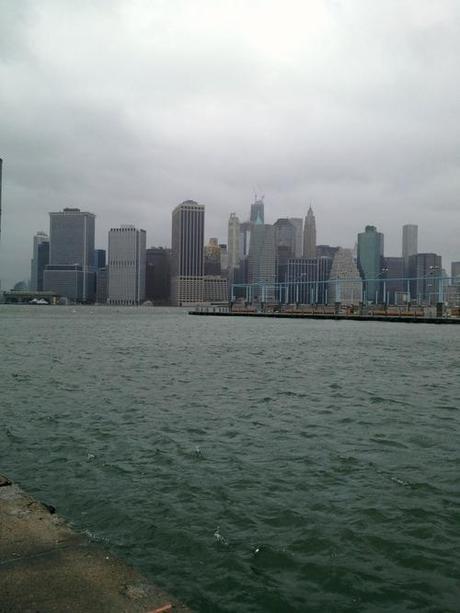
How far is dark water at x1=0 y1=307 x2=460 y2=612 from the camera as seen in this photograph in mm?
6555

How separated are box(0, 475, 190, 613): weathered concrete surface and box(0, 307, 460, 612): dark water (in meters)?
1.35

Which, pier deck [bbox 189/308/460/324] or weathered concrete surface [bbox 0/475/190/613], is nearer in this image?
weathered concrete surface [bbox 0/475/190/613]

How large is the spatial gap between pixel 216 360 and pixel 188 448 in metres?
21.6

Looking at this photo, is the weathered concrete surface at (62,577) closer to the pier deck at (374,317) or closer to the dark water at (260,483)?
the dark water at (260,483)

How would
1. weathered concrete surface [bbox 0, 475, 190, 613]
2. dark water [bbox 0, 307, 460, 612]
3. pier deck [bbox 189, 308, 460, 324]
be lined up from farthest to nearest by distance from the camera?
1. pier deck [bbox 189, 308, 460, 324]
2. dark water [bbox 0, 307, 460, 612]
3. weathered concrete surface [bbox 0, 475, 190, 613]

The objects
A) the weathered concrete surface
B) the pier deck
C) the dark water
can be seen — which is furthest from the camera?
the pier deck

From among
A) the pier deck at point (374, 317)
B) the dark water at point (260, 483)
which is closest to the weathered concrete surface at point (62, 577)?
the dark water at point (260, 483)

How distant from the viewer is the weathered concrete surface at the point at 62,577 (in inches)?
174

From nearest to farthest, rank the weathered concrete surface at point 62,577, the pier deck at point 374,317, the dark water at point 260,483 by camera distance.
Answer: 1. the weathered concrete surface at point 62,577
2. the dark water at point 260,483
3. the pier deck at point 374,317

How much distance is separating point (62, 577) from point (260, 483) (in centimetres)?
553

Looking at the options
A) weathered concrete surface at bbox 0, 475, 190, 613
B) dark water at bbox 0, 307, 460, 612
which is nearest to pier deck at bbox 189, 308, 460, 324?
dark water at bbox 0, 307, 460, 612

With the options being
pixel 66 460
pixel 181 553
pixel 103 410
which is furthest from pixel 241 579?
pixel 103 410

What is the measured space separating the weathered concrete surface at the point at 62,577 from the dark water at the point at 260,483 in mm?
1351

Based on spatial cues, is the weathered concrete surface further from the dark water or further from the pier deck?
the pier deck
